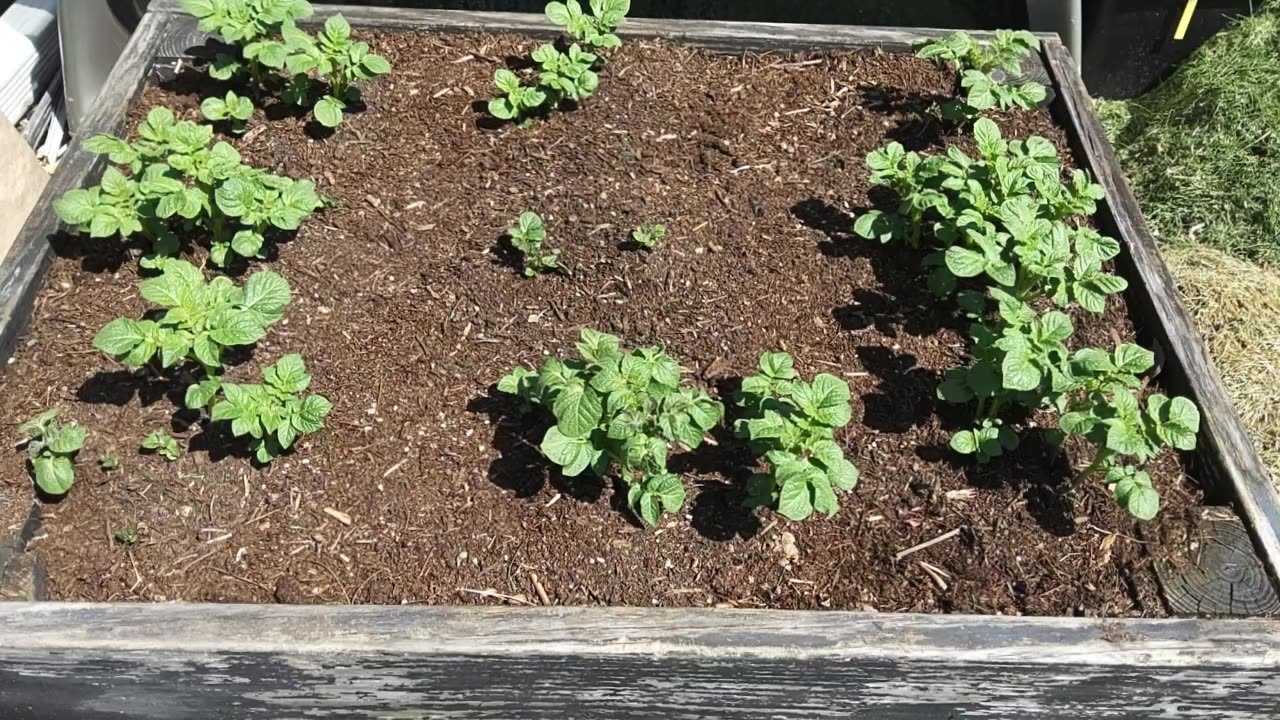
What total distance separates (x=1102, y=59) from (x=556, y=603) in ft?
12.2

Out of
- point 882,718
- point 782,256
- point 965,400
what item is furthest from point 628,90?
point 882,718

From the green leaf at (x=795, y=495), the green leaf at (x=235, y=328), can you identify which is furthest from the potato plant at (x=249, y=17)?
the green leaf at (x=795, y=495)

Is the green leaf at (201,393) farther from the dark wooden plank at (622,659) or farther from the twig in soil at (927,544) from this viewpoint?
the twig in soil at (927,544)

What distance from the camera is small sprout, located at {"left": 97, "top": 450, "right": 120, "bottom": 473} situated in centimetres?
225

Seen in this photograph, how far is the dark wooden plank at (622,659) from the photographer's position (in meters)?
1.89

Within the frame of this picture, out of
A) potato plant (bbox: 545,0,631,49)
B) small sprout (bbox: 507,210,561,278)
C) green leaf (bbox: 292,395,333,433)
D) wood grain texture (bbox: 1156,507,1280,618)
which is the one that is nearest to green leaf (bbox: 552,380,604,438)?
Result: green leaf (bbox: 292,395,333,433)

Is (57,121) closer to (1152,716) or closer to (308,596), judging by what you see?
(308,596)

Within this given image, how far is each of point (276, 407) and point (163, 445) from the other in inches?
12.6

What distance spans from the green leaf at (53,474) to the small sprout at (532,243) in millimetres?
1168

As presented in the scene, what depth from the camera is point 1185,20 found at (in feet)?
13.6

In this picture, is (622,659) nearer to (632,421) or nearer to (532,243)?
(632,421)

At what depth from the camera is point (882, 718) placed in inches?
80.7

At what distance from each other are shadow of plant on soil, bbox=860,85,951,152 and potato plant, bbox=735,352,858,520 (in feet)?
3.96

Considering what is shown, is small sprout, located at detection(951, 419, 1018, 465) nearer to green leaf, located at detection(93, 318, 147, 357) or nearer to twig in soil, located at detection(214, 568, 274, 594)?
twig in soil, located at detection(214, 568, 274, 594)
